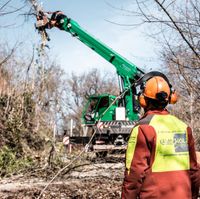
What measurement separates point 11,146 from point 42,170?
247 cm

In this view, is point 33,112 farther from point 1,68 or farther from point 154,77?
point 154,77

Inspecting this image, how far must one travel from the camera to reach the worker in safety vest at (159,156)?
3180 millimetres

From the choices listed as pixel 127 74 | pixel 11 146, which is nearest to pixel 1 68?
pixel 11 146

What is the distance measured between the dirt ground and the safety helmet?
161 inches

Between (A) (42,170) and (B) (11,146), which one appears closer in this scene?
(A) (42,170)

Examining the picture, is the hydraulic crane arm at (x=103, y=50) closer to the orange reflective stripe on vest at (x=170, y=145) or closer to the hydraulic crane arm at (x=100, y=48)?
the hydraulic crane arm at (x=100, y=48)

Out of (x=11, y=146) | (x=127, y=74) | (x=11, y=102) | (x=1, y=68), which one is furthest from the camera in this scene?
(x=127, y=74)

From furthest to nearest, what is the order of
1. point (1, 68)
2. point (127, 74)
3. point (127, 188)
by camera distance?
point (127, 74) < point (1, 68) < point (127, 188)

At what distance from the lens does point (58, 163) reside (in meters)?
10.3

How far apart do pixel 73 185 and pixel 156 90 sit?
204 inches

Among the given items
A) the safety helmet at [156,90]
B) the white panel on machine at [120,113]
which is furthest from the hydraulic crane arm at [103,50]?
the safety helmet at [156,90]

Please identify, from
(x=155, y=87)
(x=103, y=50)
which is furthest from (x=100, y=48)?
(x=155, y=87)

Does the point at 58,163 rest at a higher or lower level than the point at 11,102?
lower

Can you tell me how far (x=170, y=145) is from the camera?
10.8ft
